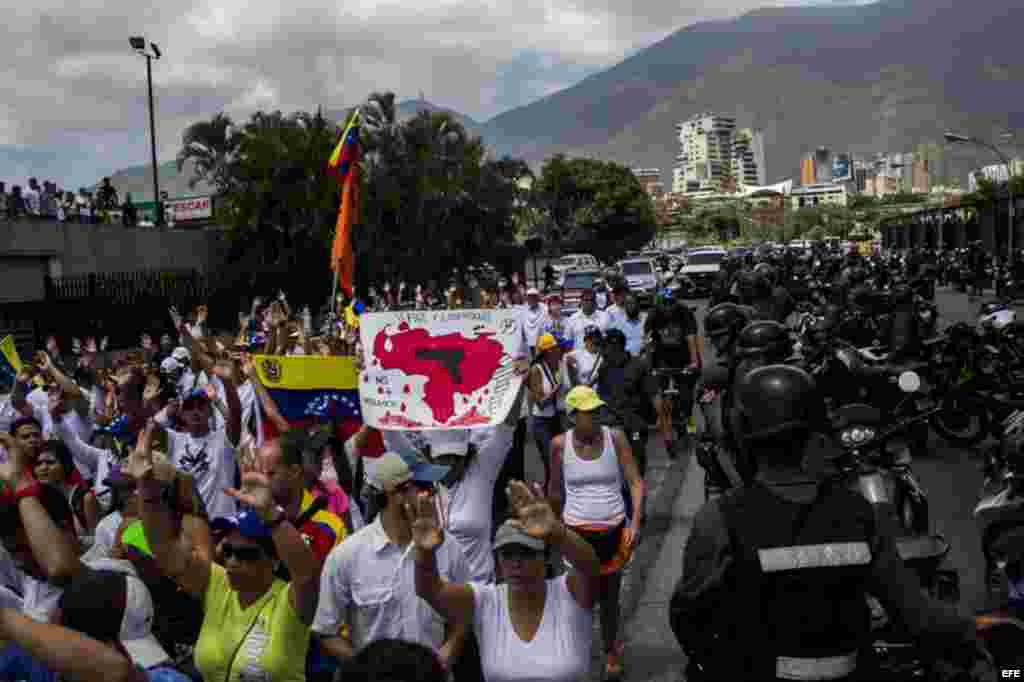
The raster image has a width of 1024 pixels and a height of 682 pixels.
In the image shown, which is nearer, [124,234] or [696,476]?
Answer: [696,476]

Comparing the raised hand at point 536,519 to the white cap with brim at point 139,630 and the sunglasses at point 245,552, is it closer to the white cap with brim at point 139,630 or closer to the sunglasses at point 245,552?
the sunglasses at point 245,552

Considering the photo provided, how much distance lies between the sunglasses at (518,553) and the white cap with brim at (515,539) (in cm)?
1

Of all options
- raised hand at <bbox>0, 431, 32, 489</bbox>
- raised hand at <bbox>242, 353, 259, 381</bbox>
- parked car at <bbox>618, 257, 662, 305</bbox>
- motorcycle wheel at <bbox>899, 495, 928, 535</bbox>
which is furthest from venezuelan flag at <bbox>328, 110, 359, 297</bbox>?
parked car at <bbox>618, 257, 662, 305</bbox>

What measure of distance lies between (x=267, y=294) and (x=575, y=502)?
2532cm

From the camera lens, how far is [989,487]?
6.26 metres

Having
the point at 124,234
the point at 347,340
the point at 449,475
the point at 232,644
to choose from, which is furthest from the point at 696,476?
the point at 124,234

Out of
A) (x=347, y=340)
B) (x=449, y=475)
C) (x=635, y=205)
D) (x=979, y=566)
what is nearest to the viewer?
(x=449, y=475)

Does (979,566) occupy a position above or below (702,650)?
below

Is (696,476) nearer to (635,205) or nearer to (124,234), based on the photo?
(124,234)

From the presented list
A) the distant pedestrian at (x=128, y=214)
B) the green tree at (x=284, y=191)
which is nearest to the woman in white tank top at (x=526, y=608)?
the green tree at (x=284, y=191)

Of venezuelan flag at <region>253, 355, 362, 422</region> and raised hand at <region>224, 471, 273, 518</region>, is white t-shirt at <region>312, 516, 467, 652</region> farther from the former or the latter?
venezuelan flag at <region>253, 355, 362, 422</region>

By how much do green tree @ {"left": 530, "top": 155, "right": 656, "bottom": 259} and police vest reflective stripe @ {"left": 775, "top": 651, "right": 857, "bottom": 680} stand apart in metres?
68.8

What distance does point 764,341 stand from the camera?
6859 mm

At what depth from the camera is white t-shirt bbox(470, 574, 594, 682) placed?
3.88 m
